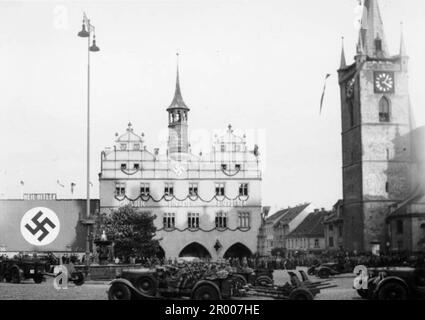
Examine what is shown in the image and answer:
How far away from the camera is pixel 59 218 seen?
46.8 m

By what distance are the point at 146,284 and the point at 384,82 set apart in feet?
119

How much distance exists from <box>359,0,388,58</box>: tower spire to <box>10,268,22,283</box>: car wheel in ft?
112

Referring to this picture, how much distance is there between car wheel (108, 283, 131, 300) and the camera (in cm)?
1522

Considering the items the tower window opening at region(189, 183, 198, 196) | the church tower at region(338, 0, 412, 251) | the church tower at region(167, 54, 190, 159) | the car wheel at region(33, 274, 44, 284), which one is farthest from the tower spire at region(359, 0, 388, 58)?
the car wheel at region(33, 274, 44, 284)

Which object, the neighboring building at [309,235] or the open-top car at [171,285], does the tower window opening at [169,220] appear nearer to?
the neighboring building at [309,235]

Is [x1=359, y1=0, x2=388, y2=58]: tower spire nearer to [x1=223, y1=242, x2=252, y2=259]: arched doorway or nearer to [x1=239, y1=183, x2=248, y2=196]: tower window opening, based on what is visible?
[x1=239, y1=183, x2=248, y2=196]: tower window opening

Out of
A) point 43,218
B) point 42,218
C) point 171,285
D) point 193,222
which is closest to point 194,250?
point 193,222

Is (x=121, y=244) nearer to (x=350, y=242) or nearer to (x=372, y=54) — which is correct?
(x=350, y=242)

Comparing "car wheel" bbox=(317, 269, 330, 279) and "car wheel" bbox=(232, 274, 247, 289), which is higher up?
"car wheel" bbox=(232, 274, 247, 289)

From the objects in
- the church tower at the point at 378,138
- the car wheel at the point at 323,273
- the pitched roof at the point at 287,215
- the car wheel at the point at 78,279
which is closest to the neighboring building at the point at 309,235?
the pitched roof at the point at 287,215

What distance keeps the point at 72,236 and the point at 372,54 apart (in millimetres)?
25927

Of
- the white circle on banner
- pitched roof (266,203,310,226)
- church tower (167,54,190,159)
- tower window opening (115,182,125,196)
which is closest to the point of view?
the white circle on banner
